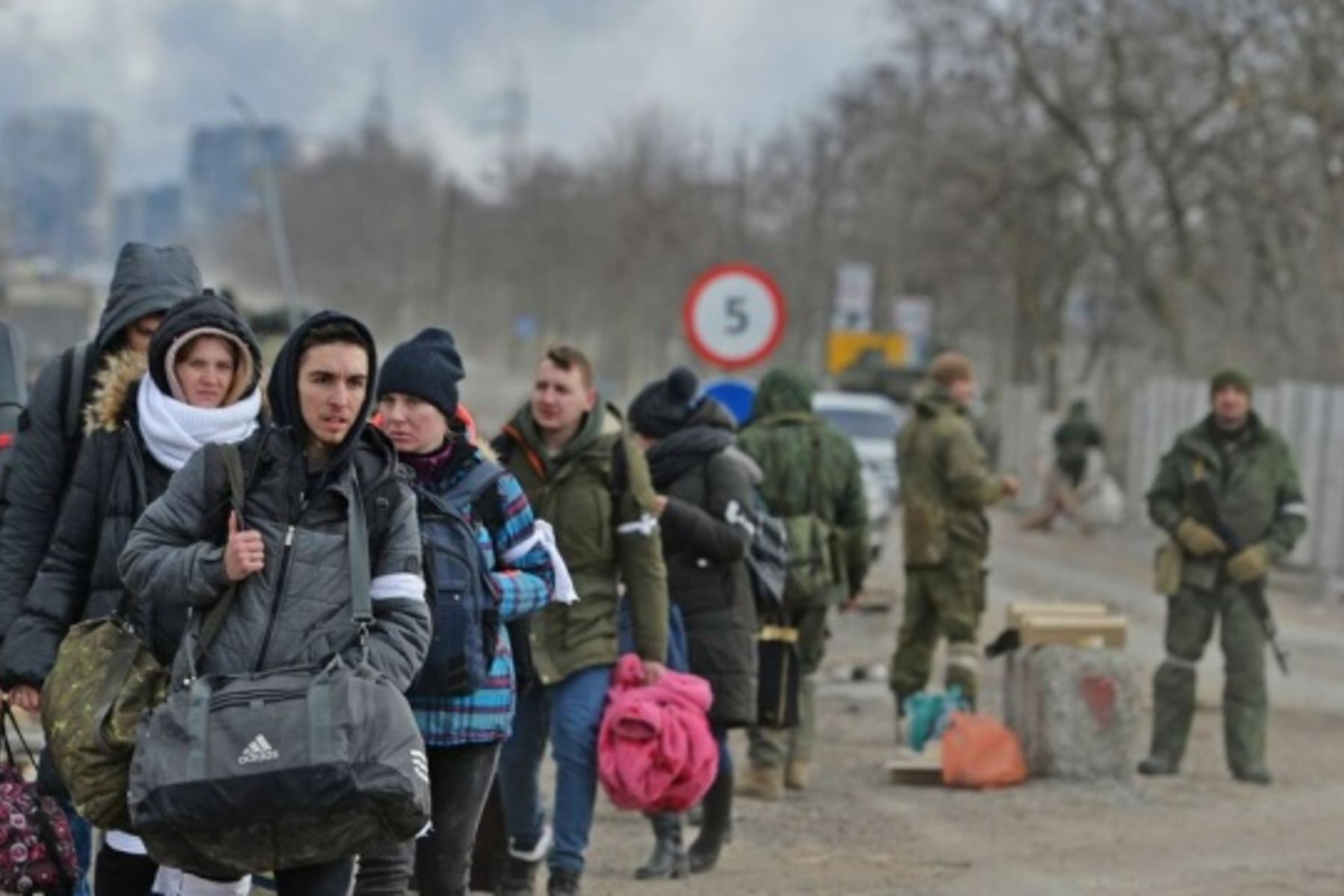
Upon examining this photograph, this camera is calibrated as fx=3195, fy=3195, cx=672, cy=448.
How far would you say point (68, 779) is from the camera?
6.49 metres

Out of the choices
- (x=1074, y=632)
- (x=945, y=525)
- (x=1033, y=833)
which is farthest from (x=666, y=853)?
(x=945, y=525)

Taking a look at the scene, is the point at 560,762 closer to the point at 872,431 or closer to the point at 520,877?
the point at 520,877

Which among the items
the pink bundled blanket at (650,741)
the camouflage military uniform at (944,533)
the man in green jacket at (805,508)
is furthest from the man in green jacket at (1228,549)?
the pink bundled blanket at (650,741)

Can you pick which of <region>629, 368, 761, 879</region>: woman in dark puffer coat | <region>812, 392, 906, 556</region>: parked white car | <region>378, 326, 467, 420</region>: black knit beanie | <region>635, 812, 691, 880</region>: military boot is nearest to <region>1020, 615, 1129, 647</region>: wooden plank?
<region>629, 368, 761, 879</region>: woman in dark puffer coat

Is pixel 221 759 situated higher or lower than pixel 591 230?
lower

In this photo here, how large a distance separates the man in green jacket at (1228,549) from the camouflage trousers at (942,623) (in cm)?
106

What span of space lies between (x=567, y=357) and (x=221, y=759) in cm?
353

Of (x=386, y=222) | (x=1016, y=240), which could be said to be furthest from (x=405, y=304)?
(x=1016, y=240)

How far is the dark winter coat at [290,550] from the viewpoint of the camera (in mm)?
6312

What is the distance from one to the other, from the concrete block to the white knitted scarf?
24.8ft

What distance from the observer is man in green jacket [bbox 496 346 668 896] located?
31.3ft

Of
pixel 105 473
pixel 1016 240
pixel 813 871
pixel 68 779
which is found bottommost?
pixel 813 871

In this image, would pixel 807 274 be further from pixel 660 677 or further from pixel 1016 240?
pixel 660 677

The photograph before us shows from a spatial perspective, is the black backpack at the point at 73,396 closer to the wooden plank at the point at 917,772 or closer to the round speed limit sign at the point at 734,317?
the wooden plank at the point at 917,772
